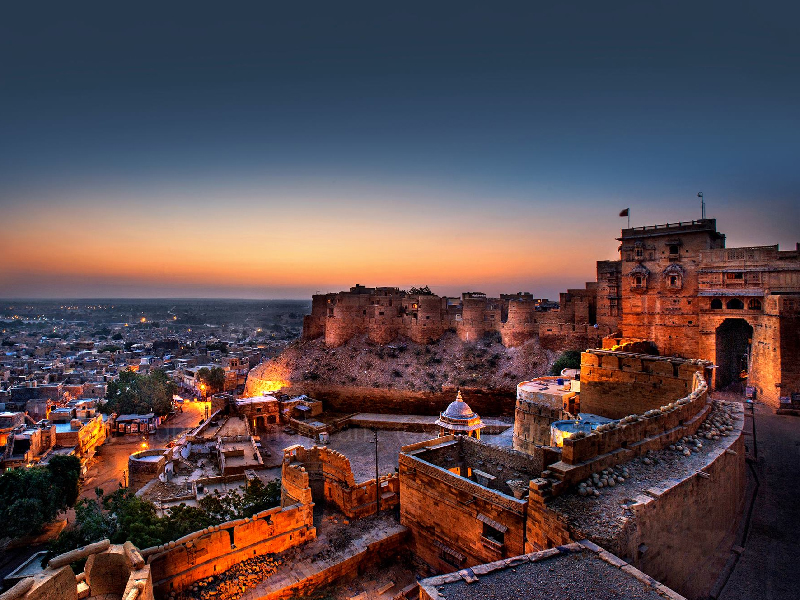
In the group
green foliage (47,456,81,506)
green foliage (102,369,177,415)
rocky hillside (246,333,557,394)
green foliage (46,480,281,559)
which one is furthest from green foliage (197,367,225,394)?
green foliage (46,480,281,559)


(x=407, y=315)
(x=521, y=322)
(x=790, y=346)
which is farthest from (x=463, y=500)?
(x=407, y=315)

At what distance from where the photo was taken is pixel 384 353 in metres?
31.5

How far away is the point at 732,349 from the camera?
22000 mm

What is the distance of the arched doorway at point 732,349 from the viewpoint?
70.3ft

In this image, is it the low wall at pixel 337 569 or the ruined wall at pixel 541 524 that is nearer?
the ruined wall at pixel 541 524

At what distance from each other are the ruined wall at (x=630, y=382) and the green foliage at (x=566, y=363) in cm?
1155

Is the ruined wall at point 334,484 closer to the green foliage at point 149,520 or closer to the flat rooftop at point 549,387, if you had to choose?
the green foliage at point 149,520

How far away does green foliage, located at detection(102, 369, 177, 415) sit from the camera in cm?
2797

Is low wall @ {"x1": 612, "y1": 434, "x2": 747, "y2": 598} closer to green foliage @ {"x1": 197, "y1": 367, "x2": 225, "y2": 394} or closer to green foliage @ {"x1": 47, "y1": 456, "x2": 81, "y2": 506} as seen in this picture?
green foliage @ {"x1": 47, "y1": 456, "x2": 81, "y2": 506}

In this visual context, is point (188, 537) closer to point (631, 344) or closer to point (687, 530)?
point (687, 530)

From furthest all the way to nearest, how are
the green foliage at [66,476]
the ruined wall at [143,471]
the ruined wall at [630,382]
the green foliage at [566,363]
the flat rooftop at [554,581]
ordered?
1. the green foliage at [566,363]
2. the ruined wall at [143,471]
3. the green foliage at [66,476]
4. the ruined wall at [630,382]
5. the flat rooftop at [554,581]

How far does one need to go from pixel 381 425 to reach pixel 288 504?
43.1 feet

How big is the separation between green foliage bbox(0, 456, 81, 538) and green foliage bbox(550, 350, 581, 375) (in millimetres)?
22170

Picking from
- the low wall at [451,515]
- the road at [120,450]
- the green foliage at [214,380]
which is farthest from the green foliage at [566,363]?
the green foliage at [214,380]
